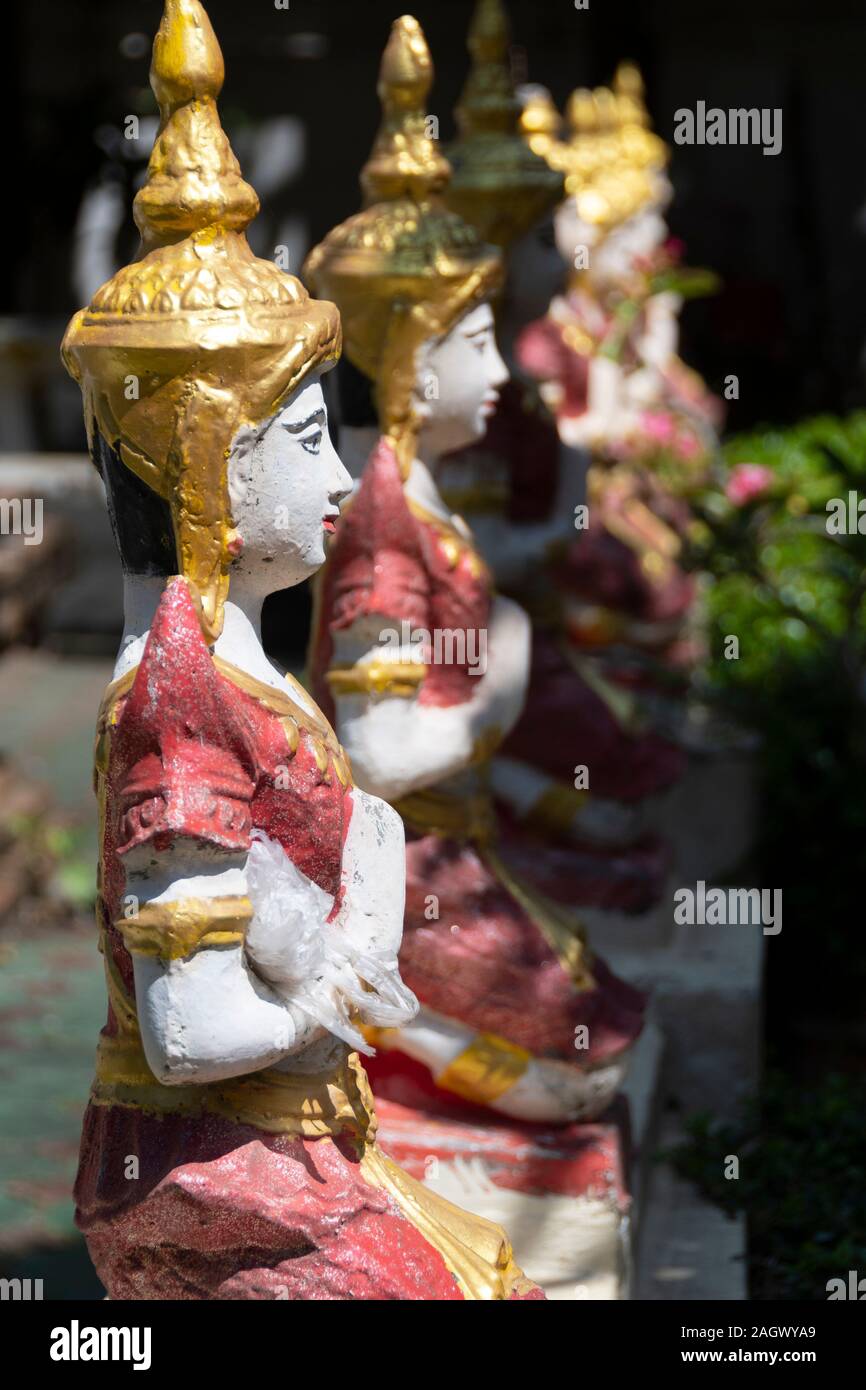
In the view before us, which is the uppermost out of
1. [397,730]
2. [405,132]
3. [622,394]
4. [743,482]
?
[743,482]

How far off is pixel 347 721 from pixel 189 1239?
95 cm

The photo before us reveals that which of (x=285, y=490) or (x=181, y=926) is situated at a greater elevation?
(x=285, y=490)

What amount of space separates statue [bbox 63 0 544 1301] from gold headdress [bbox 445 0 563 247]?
161 cm

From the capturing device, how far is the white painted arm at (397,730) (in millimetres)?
3139

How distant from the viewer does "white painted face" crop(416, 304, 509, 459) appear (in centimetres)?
332

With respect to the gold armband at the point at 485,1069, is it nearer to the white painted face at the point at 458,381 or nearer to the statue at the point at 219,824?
the statue at the point at 219,824

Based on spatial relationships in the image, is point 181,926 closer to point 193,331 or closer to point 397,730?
point 193,331

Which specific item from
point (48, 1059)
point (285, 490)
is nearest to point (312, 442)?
point (285, 490)

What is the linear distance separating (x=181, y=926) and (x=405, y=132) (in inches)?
62.3

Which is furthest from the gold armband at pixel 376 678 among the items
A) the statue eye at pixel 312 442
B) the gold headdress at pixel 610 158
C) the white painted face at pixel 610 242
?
the gold headdress at pixel 610 158

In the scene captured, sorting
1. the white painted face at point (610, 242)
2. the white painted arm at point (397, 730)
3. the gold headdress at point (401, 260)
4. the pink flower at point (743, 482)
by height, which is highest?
the white painted face at point (610, 242)

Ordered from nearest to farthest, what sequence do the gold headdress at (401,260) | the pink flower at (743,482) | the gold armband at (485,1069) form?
the gold headdress at (401,260)
the gold armband at (485,1069)
the pink flower at (743,482)

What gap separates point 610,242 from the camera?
695 centimetres

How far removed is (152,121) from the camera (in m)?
9.41
